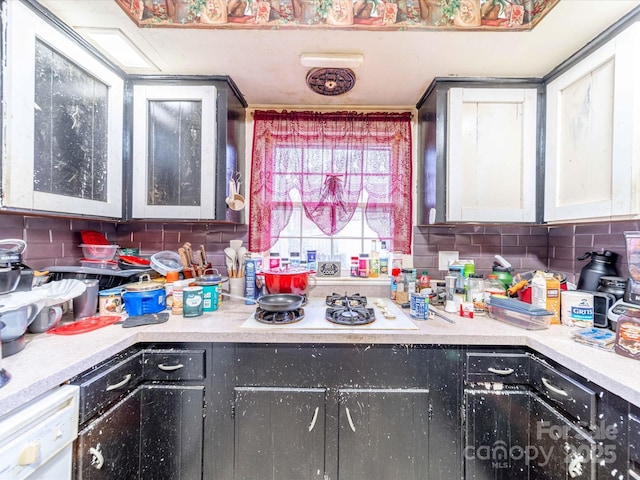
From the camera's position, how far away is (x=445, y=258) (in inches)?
73.9

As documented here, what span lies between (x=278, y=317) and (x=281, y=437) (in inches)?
19.8

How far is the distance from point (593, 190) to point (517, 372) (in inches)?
35.9

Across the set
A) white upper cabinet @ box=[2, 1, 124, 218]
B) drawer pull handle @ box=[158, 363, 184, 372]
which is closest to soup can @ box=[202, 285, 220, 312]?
drawer pull handle @ box=[158, 363, 184, 372]

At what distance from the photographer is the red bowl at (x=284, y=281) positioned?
5.37 ft

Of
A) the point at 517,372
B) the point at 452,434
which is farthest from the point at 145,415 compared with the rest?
the point at 517,372

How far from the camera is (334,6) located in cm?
121

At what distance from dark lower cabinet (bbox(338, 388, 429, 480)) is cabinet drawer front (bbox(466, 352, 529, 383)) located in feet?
0.81

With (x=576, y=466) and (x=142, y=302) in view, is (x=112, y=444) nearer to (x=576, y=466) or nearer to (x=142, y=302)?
(x=142, y=302)

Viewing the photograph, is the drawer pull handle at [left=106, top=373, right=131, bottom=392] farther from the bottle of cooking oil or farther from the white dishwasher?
the bottle of cooking oil

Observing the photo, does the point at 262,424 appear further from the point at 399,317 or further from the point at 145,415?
the point at 399,317

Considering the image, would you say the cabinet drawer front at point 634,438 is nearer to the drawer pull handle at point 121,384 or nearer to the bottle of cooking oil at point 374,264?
the bottle of cooking oil at point 374,264

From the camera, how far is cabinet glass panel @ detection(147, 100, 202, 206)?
1.58 metres

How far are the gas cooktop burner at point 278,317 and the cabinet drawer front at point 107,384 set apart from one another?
0.54m

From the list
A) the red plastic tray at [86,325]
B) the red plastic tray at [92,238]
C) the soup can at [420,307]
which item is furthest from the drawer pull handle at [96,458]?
the soup can at [420,307]
